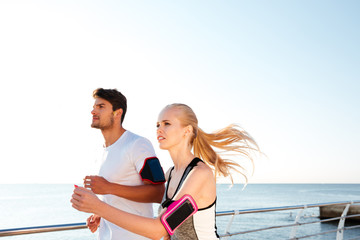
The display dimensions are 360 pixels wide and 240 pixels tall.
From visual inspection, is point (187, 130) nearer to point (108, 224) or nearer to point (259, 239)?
point (108, 224)

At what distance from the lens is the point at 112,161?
6.58 ft

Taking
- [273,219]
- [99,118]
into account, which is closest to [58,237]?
[273,219]

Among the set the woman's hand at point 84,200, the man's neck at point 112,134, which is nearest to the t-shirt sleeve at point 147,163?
the man's neck at point 112,134

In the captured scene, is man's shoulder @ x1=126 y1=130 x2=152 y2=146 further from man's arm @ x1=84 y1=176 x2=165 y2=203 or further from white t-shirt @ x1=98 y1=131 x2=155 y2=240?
man's arm @ x1=84 y1=176 x2=165 y2=203

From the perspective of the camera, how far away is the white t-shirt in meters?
1.90

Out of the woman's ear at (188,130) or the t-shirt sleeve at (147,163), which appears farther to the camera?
the t-shirt sleeve at (147,163)

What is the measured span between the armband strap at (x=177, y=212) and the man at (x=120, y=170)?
0.51m

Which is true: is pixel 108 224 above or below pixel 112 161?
below

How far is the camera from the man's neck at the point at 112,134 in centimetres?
211

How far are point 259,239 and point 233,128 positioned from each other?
32.1 m

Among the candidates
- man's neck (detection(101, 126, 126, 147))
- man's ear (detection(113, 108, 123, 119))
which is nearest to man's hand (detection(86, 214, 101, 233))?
man's neck (detection(101, 126, 126, 147))

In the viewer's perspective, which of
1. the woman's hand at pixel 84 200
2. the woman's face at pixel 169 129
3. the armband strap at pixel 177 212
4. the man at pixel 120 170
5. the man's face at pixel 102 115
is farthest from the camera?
the man's face at pixel 102 115

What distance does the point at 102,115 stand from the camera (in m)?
2.08

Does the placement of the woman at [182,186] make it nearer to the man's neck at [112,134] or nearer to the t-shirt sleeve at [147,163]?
the t-shirt sleeve at [147,163]
